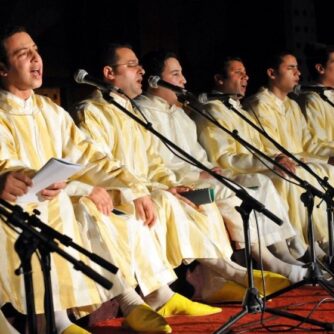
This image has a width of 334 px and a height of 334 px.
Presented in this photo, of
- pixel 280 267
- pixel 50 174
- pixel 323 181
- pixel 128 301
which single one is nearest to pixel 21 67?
pixel 50 174

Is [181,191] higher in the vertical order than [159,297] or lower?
higher

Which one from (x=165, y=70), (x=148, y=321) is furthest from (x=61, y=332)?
(x=165, y=70)

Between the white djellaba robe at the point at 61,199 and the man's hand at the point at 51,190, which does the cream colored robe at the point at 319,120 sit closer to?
the white djellaba robe at the point at 61,199

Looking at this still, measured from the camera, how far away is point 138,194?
4.73 meters

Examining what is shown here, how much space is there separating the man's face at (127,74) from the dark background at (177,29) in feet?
1.71

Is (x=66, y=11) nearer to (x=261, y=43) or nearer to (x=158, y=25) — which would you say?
(x=158, y=25)

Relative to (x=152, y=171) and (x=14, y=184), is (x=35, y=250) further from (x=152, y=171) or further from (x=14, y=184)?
(x=152, y=171)

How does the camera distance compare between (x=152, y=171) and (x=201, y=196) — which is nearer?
(x=201, y=196)

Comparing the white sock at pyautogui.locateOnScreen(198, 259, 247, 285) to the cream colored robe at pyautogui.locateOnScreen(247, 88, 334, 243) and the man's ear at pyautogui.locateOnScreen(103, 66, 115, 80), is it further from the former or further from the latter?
the cream colored robe at pyautogui.locateOnScreen(247, 88, 334, 243)

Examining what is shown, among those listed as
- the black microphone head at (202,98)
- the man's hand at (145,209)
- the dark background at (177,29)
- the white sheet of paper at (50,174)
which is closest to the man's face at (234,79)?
the dark background at (177,29)

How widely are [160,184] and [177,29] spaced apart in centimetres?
296

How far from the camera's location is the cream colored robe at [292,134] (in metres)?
6.63

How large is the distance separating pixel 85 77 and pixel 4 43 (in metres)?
0.77

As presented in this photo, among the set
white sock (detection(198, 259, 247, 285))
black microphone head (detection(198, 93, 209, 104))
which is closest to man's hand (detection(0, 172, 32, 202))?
black microphone head (detection(198, 93, 209, 104))
